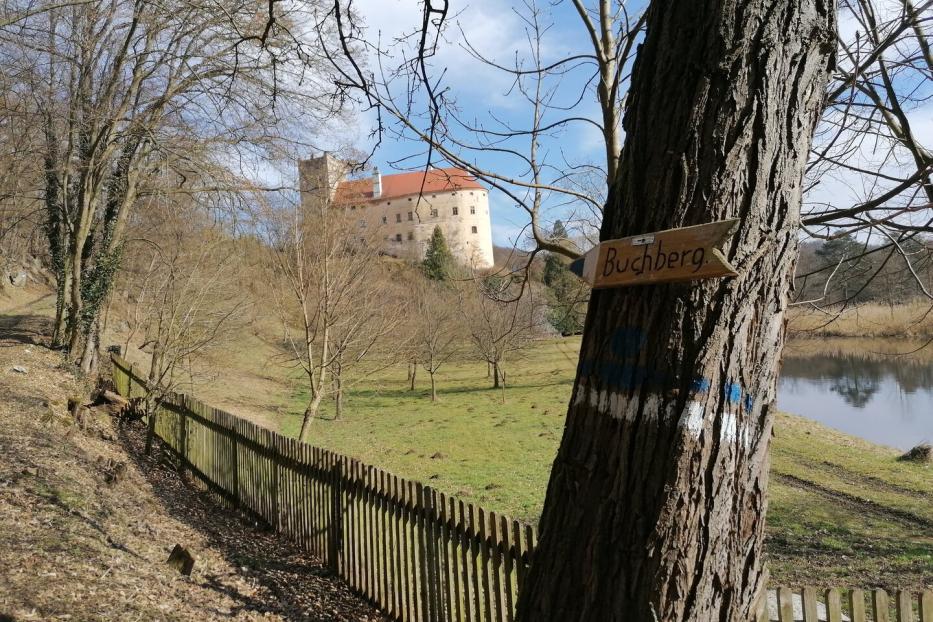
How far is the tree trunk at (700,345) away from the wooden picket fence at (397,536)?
107 centimetres

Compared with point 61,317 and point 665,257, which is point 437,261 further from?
point 665,257

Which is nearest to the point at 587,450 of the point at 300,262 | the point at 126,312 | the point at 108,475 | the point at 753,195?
the point at 753,195

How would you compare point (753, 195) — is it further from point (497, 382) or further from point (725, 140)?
point (497, 382)

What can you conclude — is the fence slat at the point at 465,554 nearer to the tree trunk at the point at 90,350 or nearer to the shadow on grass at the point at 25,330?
the tree trunk at the point at 90,350

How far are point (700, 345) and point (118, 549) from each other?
5210 mm

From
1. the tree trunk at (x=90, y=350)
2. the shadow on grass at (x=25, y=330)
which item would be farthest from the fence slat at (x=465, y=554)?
the shadow on grass at (x=25, y=330)

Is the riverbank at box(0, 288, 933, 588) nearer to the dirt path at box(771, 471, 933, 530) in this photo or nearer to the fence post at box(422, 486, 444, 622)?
the dirt path at box(771, 471, 933, 530)

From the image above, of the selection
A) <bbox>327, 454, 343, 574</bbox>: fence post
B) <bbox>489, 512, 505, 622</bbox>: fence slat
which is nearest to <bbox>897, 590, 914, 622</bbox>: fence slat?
<bbox>489, 512, 505, 622</bbox>: fence slat

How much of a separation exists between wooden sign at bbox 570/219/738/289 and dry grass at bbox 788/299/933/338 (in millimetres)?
1588

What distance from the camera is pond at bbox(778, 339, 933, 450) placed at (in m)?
19.2

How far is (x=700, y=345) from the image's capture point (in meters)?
1.44

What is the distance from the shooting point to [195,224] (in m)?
14.5

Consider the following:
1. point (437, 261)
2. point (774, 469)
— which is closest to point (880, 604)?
point (774, 469)

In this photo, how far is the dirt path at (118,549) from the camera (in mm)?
4129
